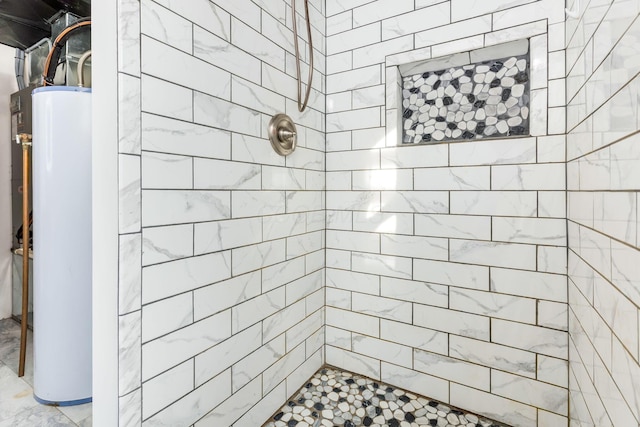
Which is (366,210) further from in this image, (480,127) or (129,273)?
(129,273)

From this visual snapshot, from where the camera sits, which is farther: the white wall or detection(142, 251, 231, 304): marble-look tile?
the white wall

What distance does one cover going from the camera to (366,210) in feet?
4.71

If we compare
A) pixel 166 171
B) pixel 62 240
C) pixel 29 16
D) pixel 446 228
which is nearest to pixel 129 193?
pixel 166 171

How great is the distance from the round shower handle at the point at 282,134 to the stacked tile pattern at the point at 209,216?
0.03 meters

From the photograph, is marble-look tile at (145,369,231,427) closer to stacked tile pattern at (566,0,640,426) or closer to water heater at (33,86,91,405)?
water heater at (33,86,91,405)

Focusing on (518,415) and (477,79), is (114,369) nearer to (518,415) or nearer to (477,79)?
(518,415)

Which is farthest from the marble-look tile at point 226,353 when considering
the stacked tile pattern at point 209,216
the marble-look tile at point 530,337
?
the marble-look tile at point 530,337

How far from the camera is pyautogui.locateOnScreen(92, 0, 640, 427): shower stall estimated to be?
720 mm

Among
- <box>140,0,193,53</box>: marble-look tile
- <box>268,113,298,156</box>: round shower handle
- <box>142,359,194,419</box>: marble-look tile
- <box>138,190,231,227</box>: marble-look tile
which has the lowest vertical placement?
<box>142,359,194,419</box>: marble-look tile

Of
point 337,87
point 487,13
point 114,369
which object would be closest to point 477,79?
point 487,13

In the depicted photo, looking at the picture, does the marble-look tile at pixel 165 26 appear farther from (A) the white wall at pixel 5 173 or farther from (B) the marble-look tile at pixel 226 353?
(A) the white wall at pixel 5 173

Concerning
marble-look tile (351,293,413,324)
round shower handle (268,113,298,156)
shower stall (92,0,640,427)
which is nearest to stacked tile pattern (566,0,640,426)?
shower stall (92,0,640,427)

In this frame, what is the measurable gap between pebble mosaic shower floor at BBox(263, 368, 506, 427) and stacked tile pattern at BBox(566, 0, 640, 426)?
0.44 meters

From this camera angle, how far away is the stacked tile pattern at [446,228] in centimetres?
109
